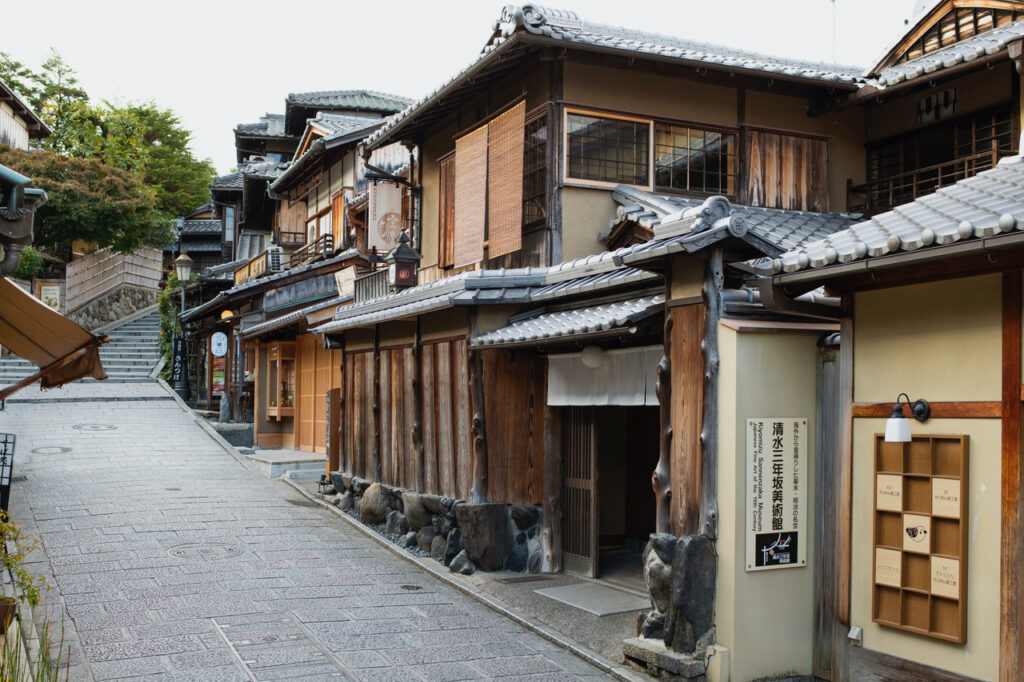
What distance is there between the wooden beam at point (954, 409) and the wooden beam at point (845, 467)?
0.84ft

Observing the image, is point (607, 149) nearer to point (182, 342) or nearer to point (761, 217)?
point (761, 217)

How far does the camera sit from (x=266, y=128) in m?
43.7

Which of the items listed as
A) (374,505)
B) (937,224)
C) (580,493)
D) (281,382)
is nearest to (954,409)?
(937,224)

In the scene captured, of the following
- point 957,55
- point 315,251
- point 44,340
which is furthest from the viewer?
point 315,251

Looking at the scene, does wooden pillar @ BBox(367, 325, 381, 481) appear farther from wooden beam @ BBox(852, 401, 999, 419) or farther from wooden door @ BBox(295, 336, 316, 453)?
wooden beam @ BBox(852, 401, 999, 419)

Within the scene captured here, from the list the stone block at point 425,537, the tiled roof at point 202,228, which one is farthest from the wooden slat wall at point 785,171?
the tiled roof at point 202,228

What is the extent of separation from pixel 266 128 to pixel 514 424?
114 ft

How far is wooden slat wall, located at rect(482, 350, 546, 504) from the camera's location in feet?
44.5

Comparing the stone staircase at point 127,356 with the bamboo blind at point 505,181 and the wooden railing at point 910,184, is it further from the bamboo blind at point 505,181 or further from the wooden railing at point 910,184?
the wooden railing at point 910,184

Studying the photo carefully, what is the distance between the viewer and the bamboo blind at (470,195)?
15156mm

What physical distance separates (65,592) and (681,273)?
9015mm

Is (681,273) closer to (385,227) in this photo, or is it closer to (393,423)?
(393,423)

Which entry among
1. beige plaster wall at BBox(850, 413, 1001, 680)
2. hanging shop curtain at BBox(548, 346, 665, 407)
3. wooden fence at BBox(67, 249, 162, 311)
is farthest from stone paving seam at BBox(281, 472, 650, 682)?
wooden fence at BBox(67, 249, 162, 311)

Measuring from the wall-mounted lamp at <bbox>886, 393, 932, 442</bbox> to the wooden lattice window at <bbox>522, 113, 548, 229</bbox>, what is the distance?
736 centimetres
